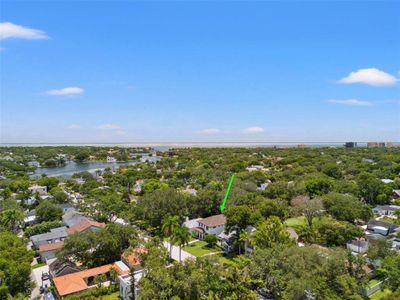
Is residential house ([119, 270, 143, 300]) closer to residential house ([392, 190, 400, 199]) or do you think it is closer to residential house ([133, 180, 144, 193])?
residential house ([133, 180, 144, 193])

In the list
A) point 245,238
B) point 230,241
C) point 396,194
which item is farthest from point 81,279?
point 396,194

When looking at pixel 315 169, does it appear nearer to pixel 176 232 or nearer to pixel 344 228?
pixel 344 228

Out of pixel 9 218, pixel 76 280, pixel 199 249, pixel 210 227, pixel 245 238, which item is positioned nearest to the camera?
pixel 76 280

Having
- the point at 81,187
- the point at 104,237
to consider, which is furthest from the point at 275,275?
the point at 81,187

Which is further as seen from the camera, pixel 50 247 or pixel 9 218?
pixel 9 218

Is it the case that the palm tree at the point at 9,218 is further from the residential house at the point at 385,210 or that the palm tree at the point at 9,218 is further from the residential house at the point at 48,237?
the residential house at the point at 385,210

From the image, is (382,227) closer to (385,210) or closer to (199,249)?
(385,210)
